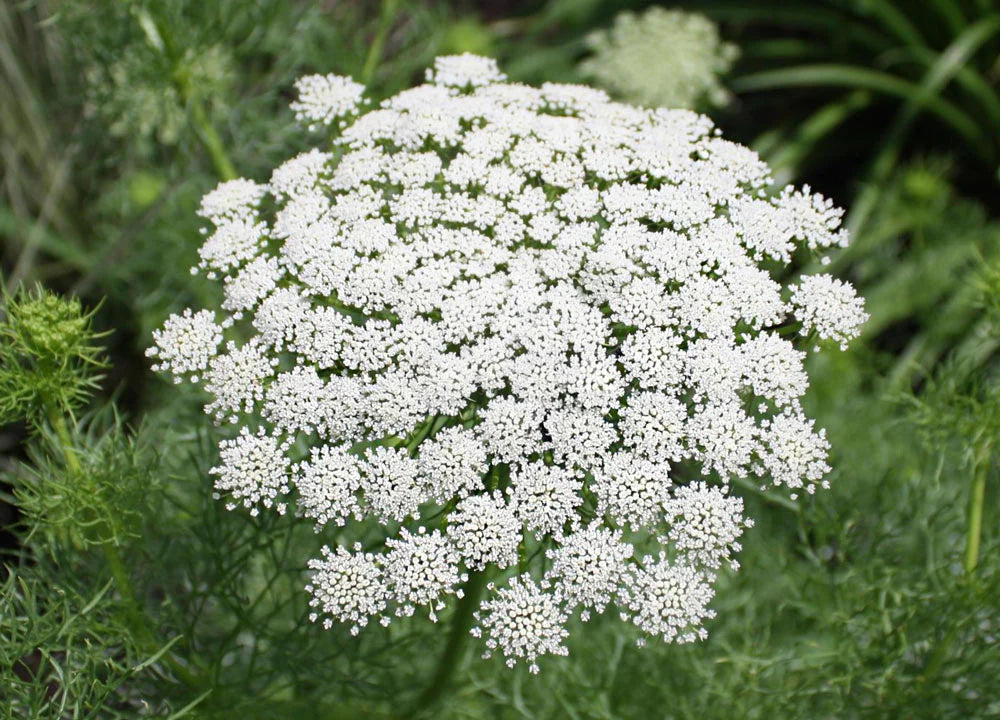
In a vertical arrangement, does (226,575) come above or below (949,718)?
below

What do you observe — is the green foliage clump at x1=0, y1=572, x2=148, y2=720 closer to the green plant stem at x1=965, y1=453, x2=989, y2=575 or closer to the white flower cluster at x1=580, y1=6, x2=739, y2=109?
the green plant stem at x1=965, y1=453, x2=989, y2=575

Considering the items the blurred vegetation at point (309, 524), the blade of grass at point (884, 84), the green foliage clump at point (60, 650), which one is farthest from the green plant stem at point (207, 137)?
the blade of grass at point (884, 84)

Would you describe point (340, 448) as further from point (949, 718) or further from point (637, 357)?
point (949, 718)

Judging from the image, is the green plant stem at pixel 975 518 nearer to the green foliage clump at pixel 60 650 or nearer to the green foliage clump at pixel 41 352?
the green foliage clump at pixel 60 650

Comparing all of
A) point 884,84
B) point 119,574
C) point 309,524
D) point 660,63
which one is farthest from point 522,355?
point 884,84

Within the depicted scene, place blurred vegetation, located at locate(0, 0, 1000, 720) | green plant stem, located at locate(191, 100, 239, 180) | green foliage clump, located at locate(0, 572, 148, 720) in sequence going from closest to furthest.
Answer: green foliage clump, located at locate(0, 572, 148, 720) → blurred vegetation, located at locate(0, 0, 1000, 720) → green plant stem, located at locate(191, 100, 239, 180)

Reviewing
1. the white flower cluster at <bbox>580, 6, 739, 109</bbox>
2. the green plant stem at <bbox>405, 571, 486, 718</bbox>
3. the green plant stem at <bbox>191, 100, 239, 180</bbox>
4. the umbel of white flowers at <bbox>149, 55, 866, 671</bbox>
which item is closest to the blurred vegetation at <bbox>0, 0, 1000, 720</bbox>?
the green plant stem at <bbox>191, 100, 239, 180</bbox>

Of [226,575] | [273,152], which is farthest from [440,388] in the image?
[273,152]
